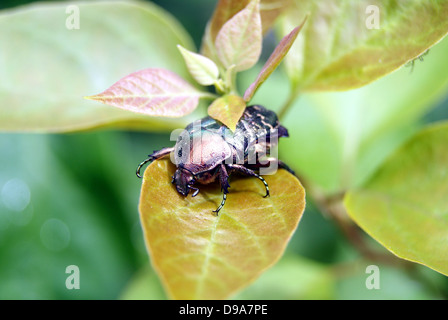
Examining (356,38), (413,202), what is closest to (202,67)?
(356,38)

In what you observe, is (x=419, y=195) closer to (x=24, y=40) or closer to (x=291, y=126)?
(x=291, y=126)

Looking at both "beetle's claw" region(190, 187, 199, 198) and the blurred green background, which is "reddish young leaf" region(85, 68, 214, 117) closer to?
"beetle's claw" region(190, 187, 199, 198)

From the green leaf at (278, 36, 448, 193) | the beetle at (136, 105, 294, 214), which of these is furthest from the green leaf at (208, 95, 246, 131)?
the green leaf at (278, 36, 448, 193)

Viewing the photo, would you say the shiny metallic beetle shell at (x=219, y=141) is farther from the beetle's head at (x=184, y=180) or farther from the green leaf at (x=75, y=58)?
the green leaf at (x=75, y=58)

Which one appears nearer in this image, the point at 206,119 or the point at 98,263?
the point at 206,119

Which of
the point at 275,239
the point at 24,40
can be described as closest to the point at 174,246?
the point at 275,239

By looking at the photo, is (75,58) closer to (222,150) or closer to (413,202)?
(222,150)

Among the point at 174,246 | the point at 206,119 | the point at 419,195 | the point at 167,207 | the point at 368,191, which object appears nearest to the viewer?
the point at 174,246

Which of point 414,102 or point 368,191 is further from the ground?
point 414,102
